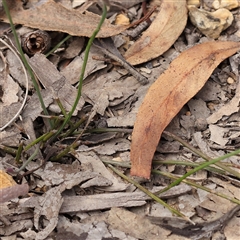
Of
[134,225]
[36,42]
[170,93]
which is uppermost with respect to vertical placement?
[36,42]

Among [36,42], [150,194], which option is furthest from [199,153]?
[36,42]

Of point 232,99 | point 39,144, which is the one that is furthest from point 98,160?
point 232,99

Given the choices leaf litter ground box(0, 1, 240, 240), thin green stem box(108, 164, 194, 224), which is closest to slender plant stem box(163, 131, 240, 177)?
leaf litter ground box(0, 1, 240, 240)

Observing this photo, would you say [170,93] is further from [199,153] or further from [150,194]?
[150,194]

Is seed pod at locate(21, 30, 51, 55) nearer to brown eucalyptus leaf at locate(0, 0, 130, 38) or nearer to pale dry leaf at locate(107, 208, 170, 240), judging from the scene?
brown eucalyptus leaf at locate(0, 0, 130, 38)

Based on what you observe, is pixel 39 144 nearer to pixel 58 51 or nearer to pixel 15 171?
pixel 15 171
